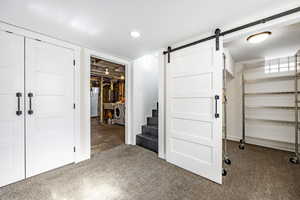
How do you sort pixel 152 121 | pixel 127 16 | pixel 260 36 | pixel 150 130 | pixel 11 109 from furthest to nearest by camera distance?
pixel 152 121 → pixel 150 130 → pixel 260 36 → pixel 11 109 → pixel 127 16

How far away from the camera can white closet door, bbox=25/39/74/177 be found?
1.83m

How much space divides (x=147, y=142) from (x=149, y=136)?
18cm

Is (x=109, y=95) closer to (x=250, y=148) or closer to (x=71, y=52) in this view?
(x=71, y=52)

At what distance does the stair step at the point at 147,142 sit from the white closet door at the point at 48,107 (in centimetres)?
147

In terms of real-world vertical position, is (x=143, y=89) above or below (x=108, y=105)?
above

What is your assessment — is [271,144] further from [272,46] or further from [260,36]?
[260,36]

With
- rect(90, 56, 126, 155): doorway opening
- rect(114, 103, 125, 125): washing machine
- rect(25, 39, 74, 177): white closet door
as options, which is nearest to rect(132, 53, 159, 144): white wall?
rect(90, 56, 126, 155): doorway opening

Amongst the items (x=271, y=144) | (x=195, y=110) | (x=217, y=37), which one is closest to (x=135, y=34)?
(x=217, y=37)

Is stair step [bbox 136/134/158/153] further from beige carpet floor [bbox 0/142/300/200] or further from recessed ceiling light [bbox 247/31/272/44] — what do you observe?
recessed ceiling light [bbox 247/31/272/44]

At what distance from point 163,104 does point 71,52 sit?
6.36 feet

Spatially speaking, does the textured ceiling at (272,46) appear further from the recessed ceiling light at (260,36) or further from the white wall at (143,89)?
the white wall at (143,89)

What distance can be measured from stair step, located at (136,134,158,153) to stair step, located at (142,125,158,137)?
5.9 inches

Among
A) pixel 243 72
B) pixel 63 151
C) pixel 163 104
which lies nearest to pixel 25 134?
pixel 63 151

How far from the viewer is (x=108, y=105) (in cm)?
693
